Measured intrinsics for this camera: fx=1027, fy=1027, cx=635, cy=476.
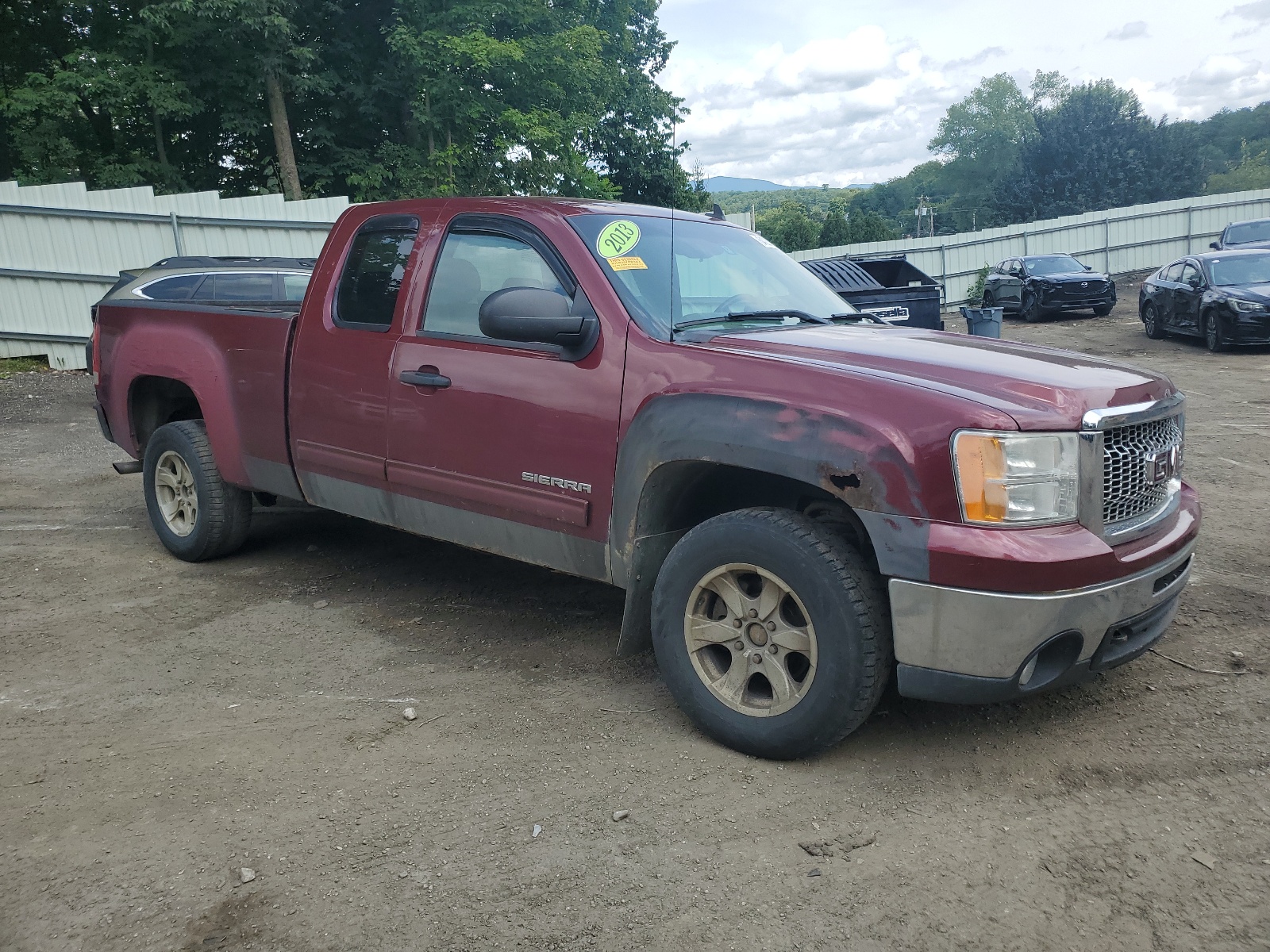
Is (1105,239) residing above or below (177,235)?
below

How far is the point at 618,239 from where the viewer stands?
4.09 meters

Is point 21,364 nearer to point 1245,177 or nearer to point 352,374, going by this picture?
point 352,374

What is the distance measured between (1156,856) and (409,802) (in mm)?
2163

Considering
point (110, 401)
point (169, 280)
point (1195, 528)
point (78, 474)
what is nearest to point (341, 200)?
point (169, 280)

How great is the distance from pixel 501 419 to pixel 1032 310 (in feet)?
67.3

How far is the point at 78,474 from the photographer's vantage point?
8.63 m

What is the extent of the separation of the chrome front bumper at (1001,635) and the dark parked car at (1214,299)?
45.5 feet

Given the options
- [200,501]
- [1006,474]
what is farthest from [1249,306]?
[200,501]

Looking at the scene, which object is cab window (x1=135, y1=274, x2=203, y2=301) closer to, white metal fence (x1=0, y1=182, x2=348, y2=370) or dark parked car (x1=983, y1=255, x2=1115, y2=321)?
white metal fence (x1=0, y1=182, x2=348, y2=370)

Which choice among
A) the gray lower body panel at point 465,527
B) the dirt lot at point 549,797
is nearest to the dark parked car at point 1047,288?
the dirt lot at point 549,797

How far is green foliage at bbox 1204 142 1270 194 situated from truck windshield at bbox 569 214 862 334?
7631cm

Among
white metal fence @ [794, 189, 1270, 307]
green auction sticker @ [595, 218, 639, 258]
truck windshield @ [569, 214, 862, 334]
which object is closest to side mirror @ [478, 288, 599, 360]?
truck windshield @ [569, 214, 862, 334]

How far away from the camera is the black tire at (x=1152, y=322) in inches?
680

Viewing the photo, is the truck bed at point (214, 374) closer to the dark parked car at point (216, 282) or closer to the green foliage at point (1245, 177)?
the dark parked car at point (216, 282)
